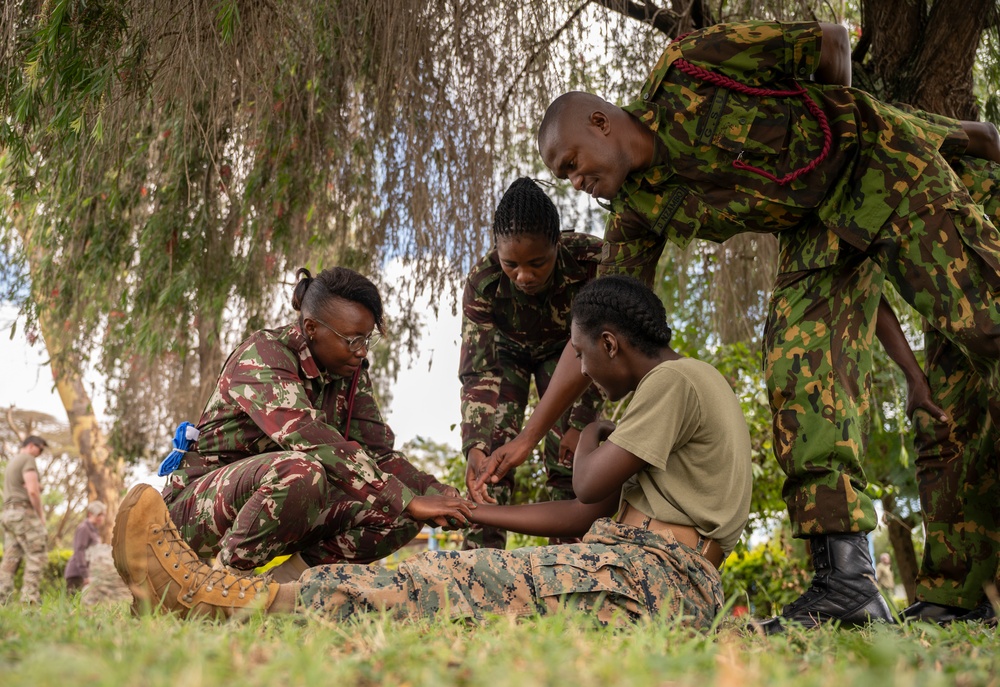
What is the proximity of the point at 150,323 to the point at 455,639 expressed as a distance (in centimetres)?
476

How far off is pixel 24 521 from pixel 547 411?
Result: 8.71 meters

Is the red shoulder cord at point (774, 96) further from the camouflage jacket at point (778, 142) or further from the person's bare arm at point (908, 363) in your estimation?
the person's bare arm at point (908, 363)

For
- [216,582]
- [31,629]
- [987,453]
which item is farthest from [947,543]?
[31,629]

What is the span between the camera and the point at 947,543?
340cm

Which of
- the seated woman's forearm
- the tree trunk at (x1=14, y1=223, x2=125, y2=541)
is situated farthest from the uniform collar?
the tree trunk at (x1=14, y1=223, x2=125, y2=541)

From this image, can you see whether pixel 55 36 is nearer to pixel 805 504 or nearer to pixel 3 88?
pixel 3 88

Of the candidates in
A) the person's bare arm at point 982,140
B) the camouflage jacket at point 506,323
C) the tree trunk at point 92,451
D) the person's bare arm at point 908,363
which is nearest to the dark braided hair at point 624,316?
Answer: the person's bare arm at point 908,363

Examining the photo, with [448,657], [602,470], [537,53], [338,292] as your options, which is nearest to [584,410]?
[338,292]

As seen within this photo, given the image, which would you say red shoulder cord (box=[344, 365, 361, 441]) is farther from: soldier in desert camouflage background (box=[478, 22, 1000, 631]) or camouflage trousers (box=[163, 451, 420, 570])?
soldier in desert camouflage background (box=[478, 22, 1000, 631])

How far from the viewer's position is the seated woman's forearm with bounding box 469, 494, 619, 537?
3.28m

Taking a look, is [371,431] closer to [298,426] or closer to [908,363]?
[298,426]

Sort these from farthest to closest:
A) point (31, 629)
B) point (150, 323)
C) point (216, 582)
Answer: point (150, 323), point (216, 582), point (31, 629)

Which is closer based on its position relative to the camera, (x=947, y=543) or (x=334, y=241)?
(x=947, y=543)

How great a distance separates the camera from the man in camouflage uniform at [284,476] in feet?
11.1
